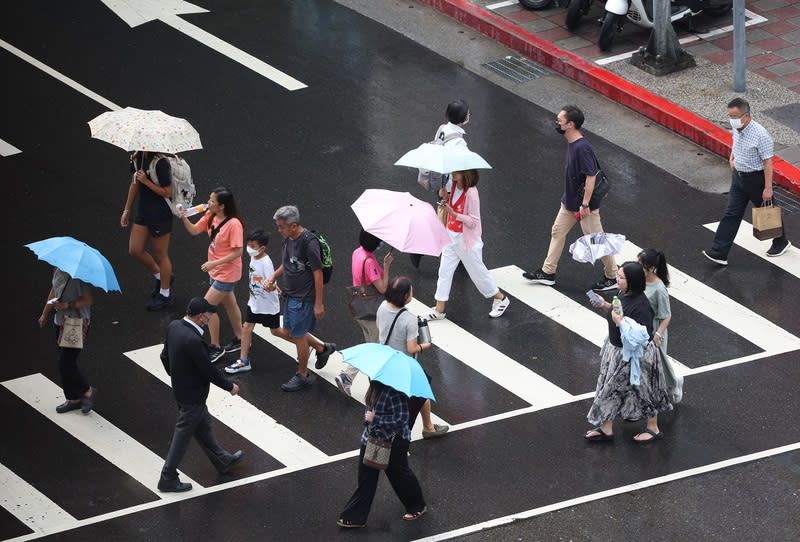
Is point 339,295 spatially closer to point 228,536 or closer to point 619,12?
point 228,536

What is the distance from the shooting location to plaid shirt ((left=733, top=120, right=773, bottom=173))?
487 inches

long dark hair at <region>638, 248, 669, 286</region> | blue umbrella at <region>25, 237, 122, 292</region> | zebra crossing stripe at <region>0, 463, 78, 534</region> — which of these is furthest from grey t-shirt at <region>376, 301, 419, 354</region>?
zebra crossing stripe at <region>0, 463, 78, 534</region>

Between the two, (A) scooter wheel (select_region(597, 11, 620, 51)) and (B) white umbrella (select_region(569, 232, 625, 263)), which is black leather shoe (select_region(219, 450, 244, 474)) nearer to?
(B) white umbrella (select_region(569, 232, 625, 263))

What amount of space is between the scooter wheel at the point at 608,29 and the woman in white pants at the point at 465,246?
22.2 ft

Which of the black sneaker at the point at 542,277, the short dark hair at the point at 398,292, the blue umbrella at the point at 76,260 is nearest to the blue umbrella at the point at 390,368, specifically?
the short dark hair at the point at 398,292

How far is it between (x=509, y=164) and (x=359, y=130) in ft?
7.20

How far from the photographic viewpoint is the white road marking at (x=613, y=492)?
9180mm

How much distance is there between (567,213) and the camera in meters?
12.5

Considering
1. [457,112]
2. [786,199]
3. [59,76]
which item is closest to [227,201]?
[457,112]

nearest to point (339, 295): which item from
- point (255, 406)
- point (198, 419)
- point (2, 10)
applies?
point (255, 406)

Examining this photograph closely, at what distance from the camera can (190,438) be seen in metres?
9.55

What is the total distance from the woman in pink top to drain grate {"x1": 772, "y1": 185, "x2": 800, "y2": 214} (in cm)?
689

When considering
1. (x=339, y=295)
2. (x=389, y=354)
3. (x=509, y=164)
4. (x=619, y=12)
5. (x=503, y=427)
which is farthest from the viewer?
(x=619, y=12)

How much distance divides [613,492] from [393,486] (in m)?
1.89
